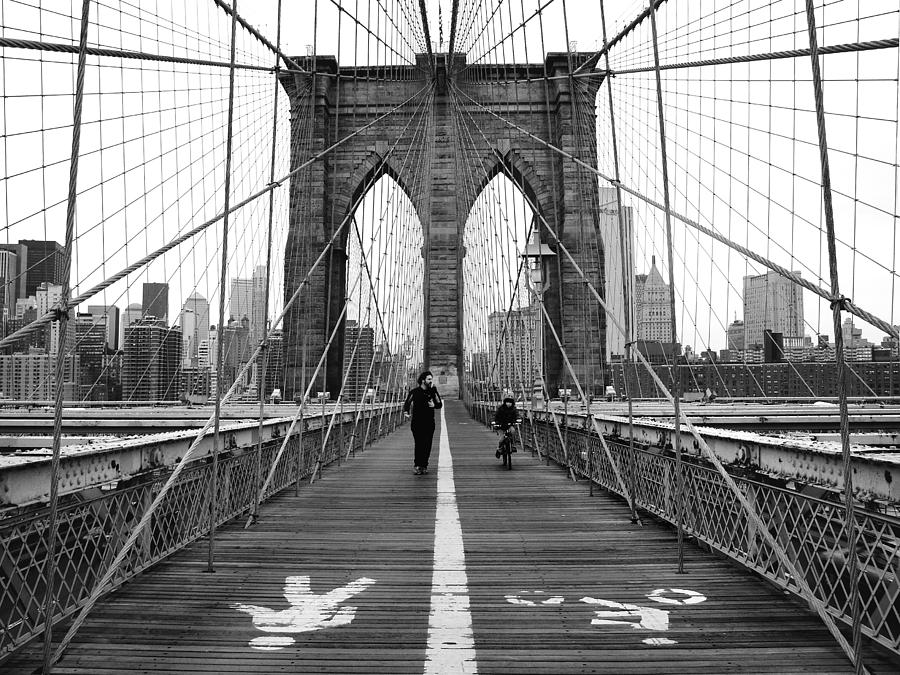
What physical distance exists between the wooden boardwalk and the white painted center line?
2cm

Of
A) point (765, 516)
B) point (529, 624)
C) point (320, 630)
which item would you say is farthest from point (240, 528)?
point (765, 516)

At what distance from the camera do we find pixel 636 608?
3482mm

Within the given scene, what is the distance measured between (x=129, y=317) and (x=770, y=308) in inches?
399

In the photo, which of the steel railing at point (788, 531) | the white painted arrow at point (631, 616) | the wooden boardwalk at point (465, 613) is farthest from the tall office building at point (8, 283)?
the white painted arrow at point (631, 616)

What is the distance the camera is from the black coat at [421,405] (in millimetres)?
8984

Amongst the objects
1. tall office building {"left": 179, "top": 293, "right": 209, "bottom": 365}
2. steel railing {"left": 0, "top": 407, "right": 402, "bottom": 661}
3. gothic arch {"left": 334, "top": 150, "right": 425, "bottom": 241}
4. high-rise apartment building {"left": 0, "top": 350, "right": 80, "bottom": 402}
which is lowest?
steel railing {"left": 0, "top": 407, "right": 402, "bottom": 661}

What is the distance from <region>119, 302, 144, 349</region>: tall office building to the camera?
1163cm

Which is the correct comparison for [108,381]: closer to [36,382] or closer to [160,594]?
[36,382]

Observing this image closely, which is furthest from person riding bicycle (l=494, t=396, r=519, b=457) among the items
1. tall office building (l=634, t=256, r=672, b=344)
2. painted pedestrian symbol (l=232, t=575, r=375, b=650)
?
tall office building (l=634, t=256, r=672, b=344)

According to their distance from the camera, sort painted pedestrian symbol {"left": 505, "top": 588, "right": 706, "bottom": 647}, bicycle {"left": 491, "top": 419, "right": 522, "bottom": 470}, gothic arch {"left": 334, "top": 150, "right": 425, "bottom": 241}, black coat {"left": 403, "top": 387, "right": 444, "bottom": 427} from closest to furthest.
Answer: painted pedestrian symbol {"left": 505, "top": 588, "right": 706, "bottom": 647} < black coat {"left": 403, "top": 387, "right": 444, "bottom": 427} < bicycle {"left": 491, "top": 419, "right": 522, "bottom": 470} < gothic arch {"left": 334, "top": 150, "right": 425, "bottom": 241}

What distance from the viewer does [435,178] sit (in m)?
31.3

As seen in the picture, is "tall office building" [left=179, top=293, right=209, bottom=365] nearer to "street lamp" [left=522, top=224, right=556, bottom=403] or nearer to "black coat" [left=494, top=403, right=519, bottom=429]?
"street lamp" [left=522, top=224, right=556, bottom=403]

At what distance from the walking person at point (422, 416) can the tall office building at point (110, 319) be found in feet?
13.8

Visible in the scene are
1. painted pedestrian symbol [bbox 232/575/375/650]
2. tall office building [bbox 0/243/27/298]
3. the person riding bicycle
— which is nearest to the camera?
painted pedestrian symbol [bbox 232/575/375/650]
